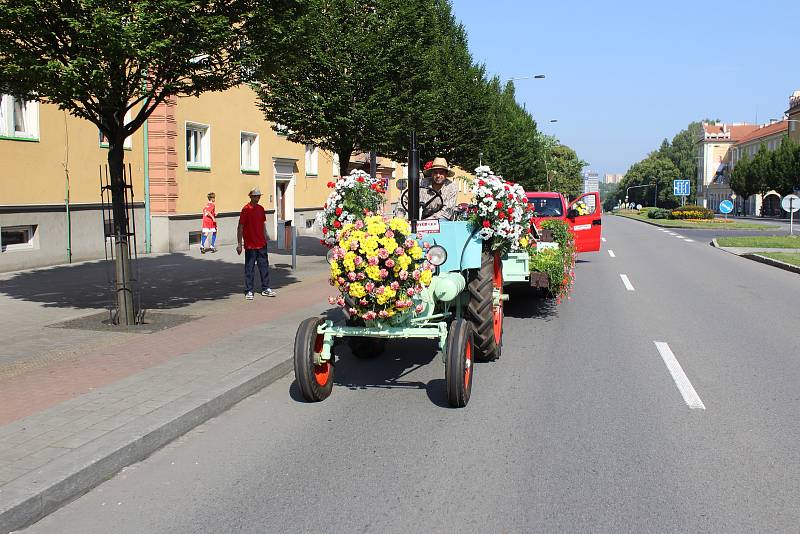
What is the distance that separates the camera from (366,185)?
268 inches

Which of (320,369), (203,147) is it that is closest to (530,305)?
(320,369)

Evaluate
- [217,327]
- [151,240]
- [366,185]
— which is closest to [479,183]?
[366,185]

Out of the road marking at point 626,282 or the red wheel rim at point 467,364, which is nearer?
the red wheel rim at point 467,364

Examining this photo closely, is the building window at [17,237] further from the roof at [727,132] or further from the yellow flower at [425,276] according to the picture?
the roof at [727,132]

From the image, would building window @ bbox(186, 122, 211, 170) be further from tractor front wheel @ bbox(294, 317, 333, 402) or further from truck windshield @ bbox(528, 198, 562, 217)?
tractor front wheel @ bbox(294, 317, 333, 402)

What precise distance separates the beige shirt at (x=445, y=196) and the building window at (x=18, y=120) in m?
10.7

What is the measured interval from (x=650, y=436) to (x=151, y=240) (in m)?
17.8

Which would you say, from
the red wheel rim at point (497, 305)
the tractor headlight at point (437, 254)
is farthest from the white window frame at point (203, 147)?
the tractor headlight at point (437, 254)

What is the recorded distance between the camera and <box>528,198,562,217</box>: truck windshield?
16969mm

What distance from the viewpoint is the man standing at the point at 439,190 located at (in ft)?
25.4

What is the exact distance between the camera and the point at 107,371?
679 cm

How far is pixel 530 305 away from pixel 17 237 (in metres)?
10.9

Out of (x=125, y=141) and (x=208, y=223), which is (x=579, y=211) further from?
(x=125, y=141)

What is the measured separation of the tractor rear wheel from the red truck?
373 inches
